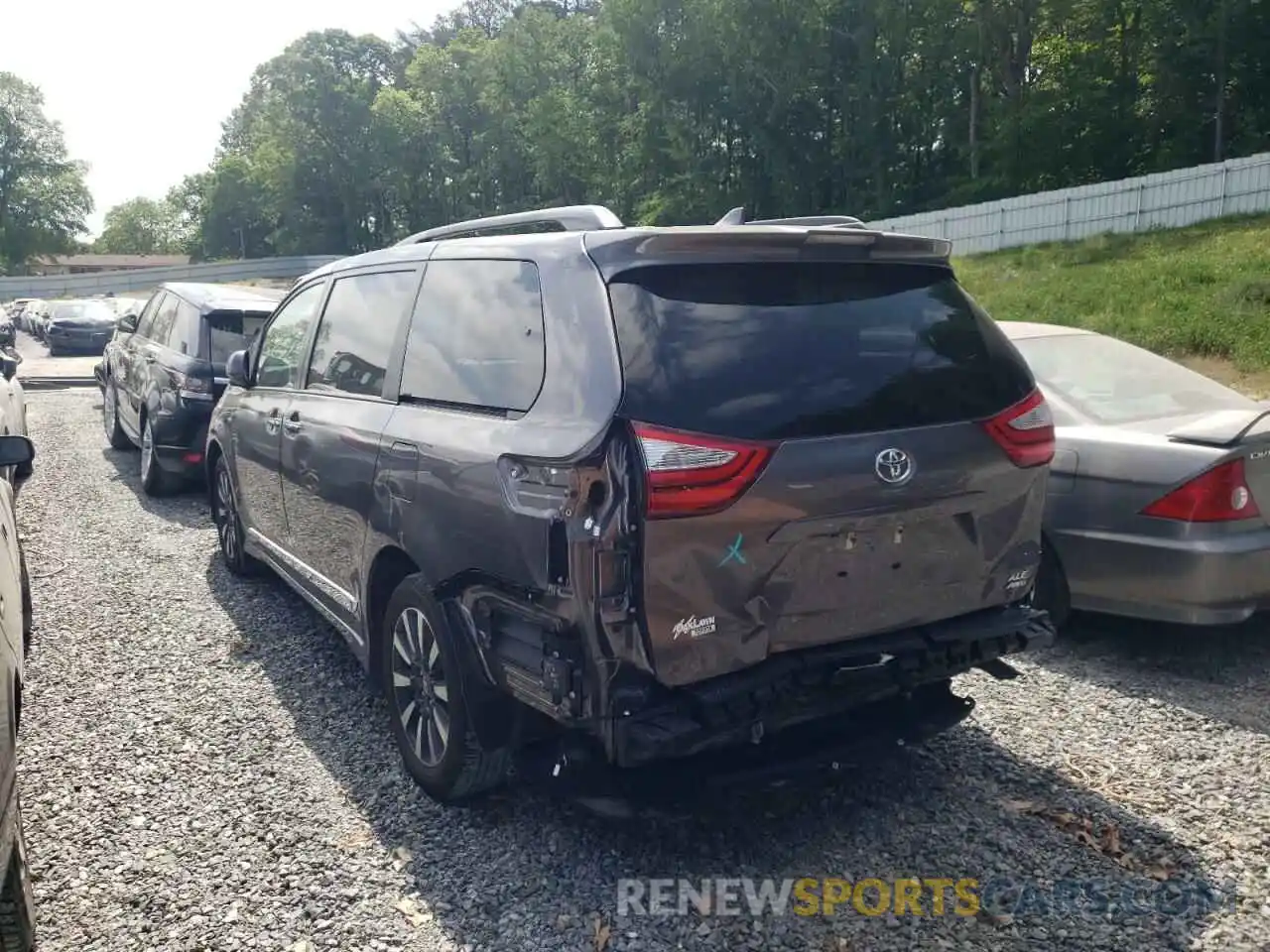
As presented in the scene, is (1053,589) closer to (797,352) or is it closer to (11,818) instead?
(797,352)

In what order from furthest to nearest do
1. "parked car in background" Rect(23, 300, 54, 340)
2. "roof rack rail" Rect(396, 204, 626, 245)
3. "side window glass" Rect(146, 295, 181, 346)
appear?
"parked car in background" Rect(23, 300, 54, 340) < "side window glass" Rect(146, 295, 181, 346) < "roof rack rail" Rect(396, 204, 626, 245)

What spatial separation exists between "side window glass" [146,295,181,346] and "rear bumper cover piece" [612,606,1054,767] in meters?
7.88

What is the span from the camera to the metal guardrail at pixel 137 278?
2354 inches

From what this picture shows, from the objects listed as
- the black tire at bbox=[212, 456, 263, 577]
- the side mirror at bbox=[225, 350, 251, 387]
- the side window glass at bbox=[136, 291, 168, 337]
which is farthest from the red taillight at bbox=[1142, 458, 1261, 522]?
the side window glass at bbox=[136, 291, 168, 337]

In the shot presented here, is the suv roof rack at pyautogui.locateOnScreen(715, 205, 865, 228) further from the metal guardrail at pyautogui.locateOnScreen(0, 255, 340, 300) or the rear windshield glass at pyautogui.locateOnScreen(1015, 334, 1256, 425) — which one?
the metal guardrail at pyautogui.locateOnScreen(0, 255, 340, 300)

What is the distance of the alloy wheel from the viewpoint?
3537mm

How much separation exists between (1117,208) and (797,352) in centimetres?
2375

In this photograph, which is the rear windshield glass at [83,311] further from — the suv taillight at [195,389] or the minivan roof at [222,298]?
the suv taillight at [195,389]

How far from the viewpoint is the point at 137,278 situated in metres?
62.9

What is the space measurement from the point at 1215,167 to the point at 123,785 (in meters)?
24.0

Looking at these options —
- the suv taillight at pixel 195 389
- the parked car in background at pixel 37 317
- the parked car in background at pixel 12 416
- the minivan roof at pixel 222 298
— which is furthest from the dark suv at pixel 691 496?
the parked car in background at pixel 37 317

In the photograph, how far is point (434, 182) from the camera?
76.6m

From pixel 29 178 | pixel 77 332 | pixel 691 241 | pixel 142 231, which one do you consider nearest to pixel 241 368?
pixel 691 241

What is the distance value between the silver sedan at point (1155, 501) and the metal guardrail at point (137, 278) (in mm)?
59077
